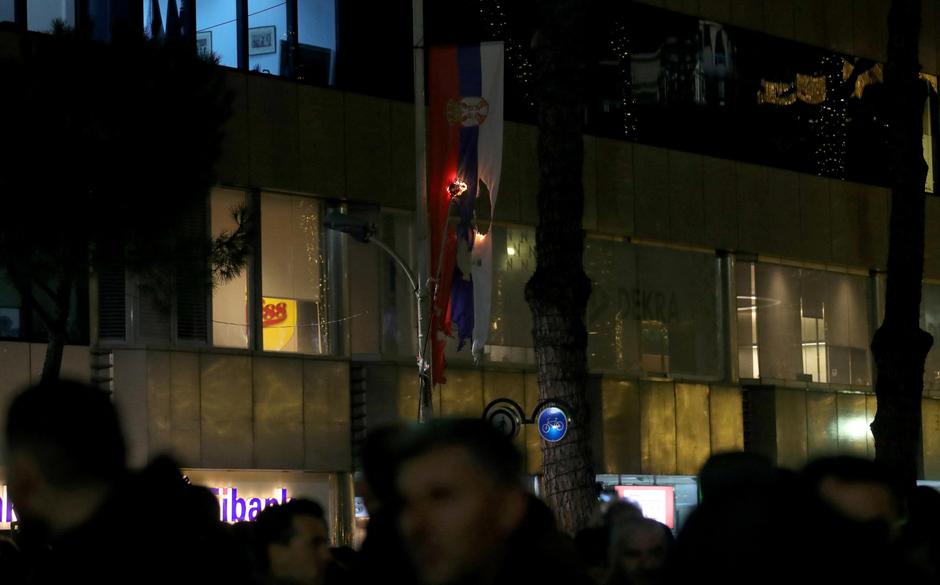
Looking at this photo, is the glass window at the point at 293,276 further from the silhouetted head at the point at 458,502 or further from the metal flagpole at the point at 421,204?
the silhouetted head at the point at 458,502

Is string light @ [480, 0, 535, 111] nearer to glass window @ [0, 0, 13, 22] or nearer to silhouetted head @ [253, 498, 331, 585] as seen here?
glass window @ [0, 0, 13, 22]

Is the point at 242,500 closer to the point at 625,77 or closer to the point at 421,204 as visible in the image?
the point at 421,204

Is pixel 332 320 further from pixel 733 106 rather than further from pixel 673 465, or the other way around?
pixel 733 106

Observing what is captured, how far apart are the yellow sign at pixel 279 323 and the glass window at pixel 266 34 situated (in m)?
3.39

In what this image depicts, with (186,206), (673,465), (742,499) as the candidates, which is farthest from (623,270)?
(742,499)

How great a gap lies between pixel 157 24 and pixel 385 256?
4.97 metres

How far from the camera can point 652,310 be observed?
98.7 ft

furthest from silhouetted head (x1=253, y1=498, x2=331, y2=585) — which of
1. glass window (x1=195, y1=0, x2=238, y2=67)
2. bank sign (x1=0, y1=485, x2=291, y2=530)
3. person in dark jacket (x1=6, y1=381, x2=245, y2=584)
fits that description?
glass window (x1=195, y1=0, x2=238, y2=67)

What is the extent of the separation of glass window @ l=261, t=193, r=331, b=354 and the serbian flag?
8.08 feet

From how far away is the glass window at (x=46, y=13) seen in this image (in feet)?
74.7

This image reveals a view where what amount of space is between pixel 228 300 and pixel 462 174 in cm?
394

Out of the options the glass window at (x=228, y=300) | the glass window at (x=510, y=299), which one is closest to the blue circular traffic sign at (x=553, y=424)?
the glass window at (x=228, y=300)

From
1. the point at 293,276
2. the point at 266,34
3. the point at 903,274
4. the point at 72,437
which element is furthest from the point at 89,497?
the point at 266,34

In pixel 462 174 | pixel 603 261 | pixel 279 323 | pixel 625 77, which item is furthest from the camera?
pixel 625 77
